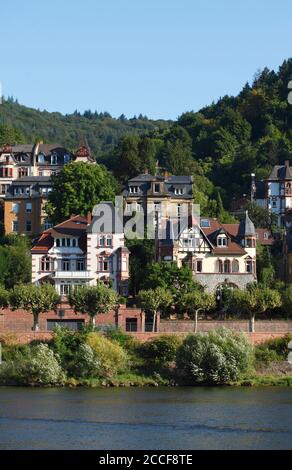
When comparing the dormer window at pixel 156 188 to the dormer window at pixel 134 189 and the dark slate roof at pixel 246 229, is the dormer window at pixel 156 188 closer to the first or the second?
the dormer window at pixel 134 189

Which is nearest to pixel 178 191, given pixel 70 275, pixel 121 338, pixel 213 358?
pixel 70 275

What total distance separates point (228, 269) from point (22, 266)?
14.0 metres

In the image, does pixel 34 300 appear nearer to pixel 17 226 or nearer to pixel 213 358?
pixel 213 358

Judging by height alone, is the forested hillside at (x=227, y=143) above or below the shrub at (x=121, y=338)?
above

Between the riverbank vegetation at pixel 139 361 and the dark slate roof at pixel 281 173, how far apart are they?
46.8m

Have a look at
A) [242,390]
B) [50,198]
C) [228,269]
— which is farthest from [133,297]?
[242,390]

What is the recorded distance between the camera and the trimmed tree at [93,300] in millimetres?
74188

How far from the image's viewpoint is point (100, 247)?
87625 mm

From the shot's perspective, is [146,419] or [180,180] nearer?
[146,419]

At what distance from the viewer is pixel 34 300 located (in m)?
74.3

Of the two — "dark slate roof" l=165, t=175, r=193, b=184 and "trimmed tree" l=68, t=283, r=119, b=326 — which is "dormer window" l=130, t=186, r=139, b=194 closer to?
"dark slate roof" l=165, t=175, r=193, b=184

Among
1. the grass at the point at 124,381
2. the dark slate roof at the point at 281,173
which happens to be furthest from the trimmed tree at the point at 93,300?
the dark slate roof at the point at 281,173

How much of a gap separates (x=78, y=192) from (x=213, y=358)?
31.7 metres

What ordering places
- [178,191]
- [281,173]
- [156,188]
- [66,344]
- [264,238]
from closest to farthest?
[66,344] → [156,188] → [264,238] → [178,191] → [281,173]
